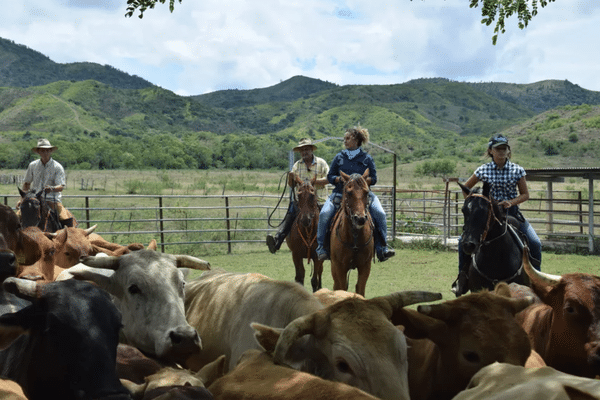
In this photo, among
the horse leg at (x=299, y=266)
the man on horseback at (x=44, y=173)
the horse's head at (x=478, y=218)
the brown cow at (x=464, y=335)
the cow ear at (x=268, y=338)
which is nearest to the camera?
the cow ear at (x=268, y=338)

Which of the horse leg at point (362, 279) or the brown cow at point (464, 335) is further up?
the brown cow at point (464, 335)

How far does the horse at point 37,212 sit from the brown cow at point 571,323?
703 cm

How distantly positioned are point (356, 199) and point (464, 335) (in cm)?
Result: 477

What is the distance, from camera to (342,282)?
27.0 feet

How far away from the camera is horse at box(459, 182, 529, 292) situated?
6.27 meters

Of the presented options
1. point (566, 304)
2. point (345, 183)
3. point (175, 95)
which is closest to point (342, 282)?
point (345, 183)

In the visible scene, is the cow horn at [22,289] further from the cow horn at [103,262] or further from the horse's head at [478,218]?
the horse's head at [478,218]

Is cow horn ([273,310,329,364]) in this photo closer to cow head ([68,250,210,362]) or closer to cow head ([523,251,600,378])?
cow head ([68,250,210,362])

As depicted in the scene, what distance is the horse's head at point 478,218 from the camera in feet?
20.4

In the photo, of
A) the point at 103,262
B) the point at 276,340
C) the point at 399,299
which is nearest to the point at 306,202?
the point at 103,262

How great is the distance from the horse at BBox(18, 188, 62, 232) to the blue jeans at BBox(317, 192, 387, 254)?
3.92 metres

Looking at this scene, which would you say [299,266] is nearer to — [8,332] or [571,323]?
[571,323]

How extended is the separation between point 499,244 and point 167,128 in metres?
159

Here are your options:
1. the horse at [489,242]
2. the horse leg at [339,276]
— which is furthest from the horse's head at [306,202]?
the horse at [489,242]
